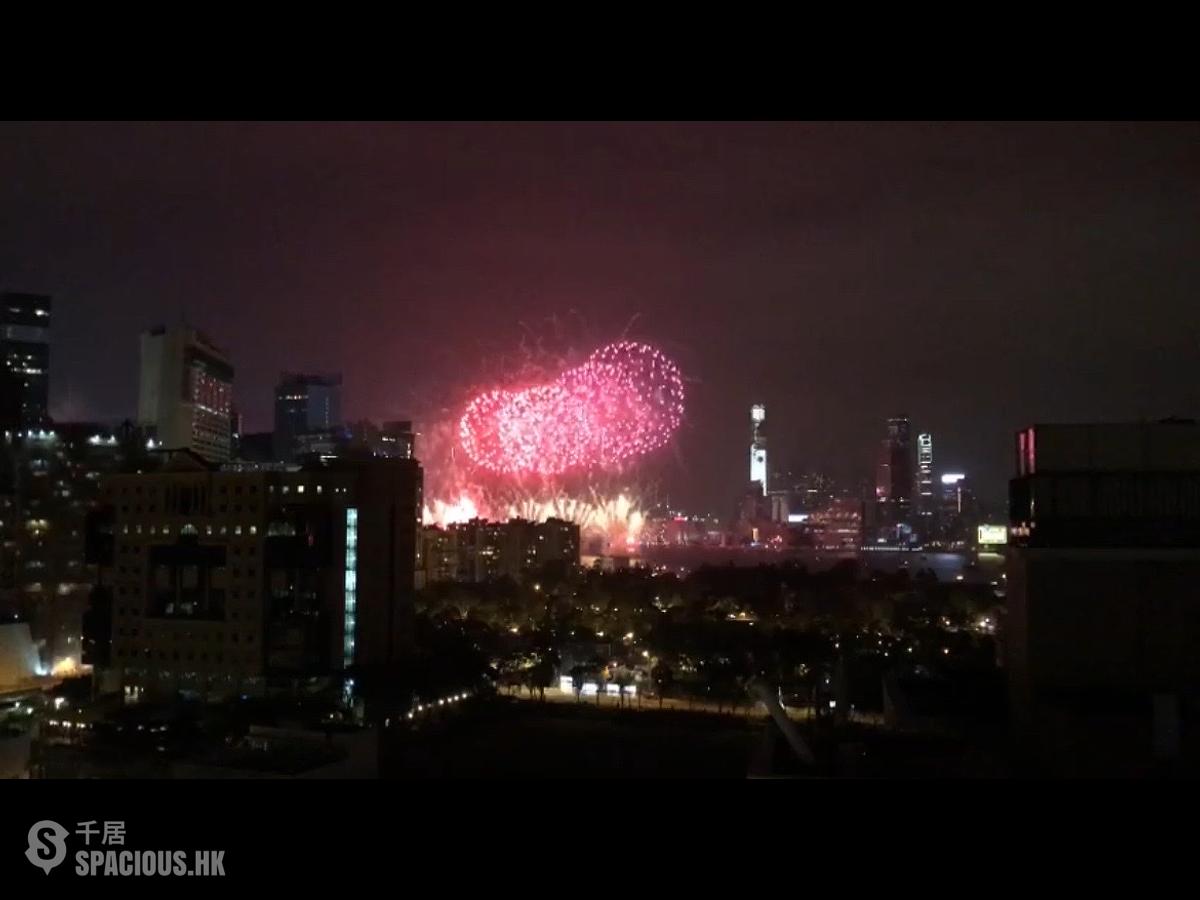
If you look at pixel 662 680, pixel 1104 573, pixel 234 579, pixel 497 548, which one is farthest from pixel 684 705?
pixel 497 548

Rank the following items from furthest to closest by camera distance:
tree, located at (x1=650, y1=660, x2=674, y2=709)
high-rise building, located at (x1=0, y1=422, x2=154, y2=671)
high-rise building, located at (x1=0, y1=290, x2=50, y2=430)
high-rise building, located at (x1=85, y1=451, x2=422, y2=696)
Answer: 1. high-rise building, located at (x1=0, y1=290, x2=50, y2=430)
2. high-rise building, located at (x1=0, y1=422, x2=154, y2=671)
3. tree, located at (x1=650, y1=660, x2=674, y2=709)
4. high-rise building, located at (x1=85, y1=451, x2=422, y2=696)

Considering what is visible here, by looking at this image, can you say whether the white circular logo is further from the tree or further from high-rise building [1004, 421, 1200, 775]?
the tree

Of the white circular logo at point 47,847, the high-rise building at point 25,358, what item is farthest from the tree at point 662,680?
the high-rise building at point 25,358

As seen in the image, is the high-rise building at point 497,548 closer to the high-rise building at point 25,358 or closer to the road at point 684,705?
the high-rise building at point 25,358

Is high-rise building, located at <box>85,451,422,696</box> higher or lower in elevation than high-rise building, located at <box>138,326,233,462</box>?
lower

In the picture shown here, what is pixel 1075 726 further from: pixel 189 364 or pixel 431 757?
pixel 189 364

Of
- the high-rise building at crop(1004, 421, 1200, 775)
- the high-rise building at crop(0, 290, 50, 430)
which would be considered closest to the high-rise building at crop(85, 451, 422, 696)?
the high-rise building at crop(1004, 421, 1200, 775)

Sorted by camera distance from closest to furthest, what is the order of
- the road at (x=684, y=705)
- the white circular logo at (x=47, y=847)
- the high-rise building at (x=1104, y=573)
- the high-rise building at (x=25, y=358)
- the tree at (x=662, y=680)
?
the white circular logo at (x=47, y=847) → the high-rise building at (x=1104, y=573) → the road at (x=684, y=705) → the tree at (x=662, y=680) → the high-rise building at (x=25, y=358)
